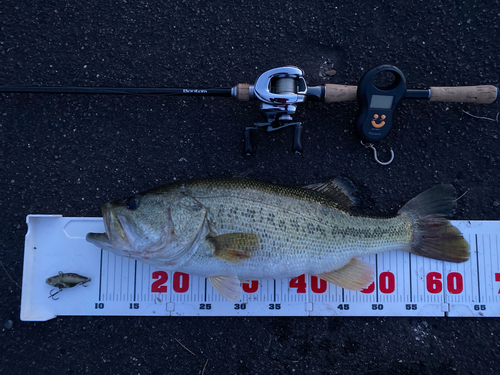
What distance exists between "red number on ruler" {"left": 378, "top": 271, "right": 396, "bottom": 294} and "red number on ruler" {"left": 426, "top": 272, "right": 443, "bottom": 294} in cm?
31

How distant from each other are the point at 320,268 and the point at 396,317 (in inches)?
38.4

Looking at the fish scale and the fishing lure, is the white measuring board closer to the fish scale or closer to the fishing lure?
the fishing lure

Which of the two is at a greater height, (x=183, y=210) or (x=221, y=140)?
(x=221, y=140)

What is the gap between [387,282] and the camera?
8.86 feet

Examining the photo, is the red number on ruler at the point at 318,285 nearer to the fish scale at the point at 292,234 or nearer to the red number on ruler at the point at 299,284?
the red number on ruler at the point at 299,284

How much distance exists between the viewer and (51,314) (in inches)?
104

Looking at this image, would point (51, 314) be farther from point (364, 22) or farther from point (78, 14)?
point (364, 22)

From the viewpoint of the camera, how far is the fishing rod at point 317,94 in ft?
7.79

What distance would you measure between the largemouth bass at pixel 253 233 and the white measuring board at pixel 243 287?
12.2 inches

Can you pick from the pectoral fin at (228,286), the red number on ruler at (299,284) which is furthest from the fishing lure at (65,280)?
the red number on ruler at (299,284)

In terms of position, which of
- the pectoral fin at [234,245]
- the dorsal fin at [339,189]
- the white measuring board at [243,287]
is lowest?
the white measuring board at [243,287]

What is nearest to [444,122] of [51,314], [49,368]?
[51,314]

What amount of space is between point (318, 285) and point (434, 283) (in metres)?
1.04

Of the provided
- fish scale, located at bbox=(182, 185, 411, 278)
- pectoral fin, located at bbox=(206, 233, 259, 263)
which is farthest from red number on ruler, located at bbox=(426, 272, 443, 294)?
pectoral fin, located at bbox=(206, 233, 259, 263)
